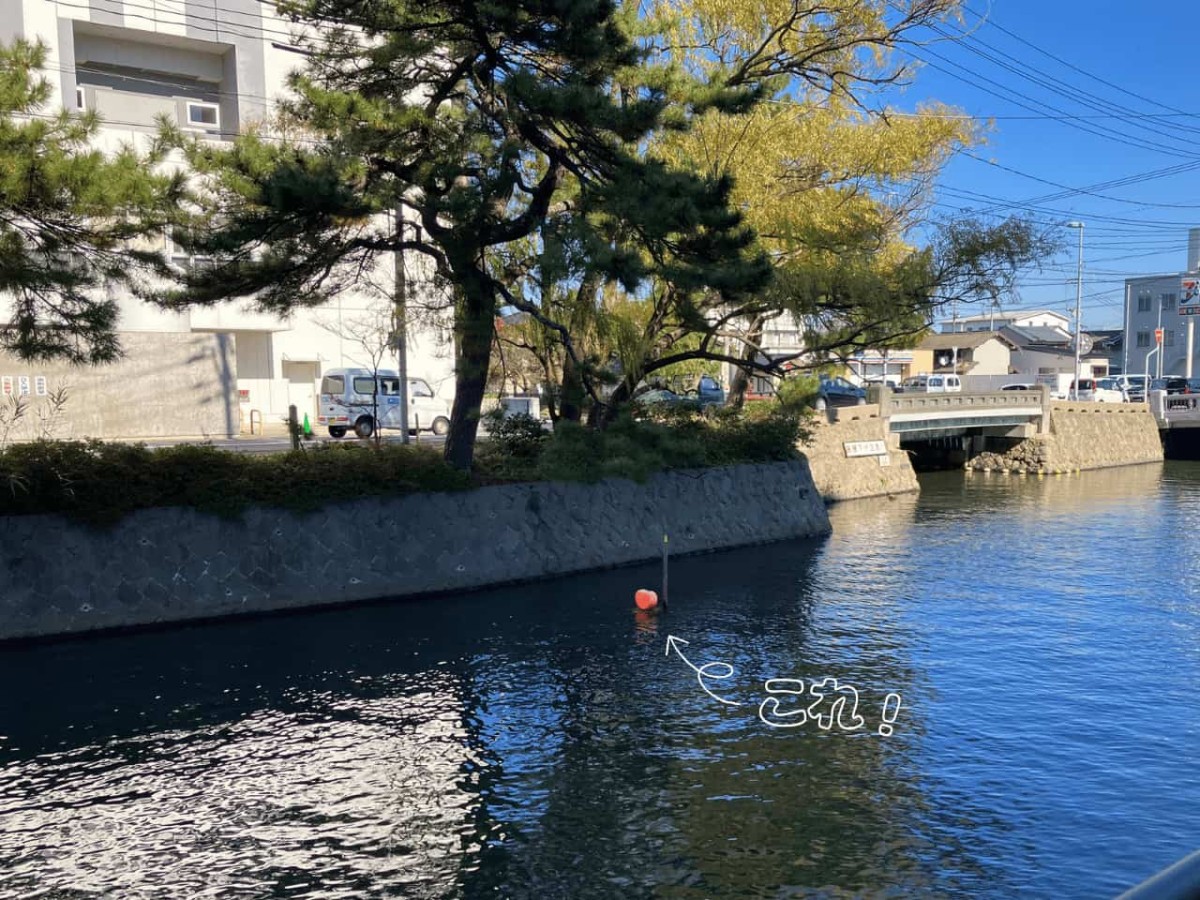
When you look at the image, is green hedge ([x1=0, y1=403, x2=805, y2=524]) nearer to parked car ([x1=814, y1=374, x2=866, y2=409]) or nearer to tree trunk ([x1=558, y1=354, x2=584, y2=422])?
tree trunk ([x1=558, y1=354, x2=584, y2=422])

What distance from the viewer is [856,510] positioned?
32219 millimetres

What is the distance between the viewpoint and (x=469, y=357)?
1944 centimetres

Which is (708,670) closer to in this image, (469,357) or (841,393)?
(469,357)

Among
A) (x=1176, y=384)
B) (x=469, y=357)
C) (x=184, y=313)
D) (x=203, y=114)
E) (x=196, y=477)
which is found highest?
(x=203, y=114)

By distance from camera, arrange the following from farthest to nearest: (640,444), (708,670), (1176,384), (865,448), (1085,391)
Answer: (1176,384) < (1085,391) < (865,448) < (640,444) < (708,670)

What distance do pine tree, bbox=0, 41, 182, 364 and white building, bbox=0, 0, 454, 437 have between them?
57.4ft

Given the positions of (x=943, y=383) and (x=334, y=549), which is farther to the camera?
(x=943, y=383)

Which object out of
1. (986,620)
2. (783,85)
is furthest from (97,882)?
(783,85)

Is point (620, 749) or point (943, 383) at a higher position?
point (943, 383)

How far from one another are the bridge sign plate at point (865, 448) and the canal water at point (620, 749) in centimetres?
1503

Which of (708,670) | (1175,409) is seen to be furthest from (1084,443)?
(708,670)

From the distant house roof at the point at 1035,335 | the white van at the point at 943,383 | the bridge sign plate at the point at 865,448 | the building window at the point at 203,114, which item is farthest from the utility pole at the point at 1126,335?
the building window at the point at 203,114

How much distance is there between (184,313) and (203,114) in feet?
43.9

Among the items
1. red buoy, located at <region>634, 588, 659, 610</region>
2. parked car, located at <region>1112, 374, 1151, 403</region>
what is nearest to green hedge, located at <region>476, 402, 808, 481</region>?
red buoy, located at <region>634, 588, 659, 610</region>
